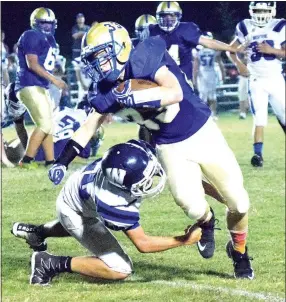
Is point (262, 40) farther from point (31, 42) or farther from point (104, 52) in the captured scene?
point (104, 52)

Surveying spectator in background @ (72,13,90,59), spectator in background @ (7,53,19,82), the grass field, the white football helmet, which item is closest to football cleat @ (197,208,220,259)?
the grass field

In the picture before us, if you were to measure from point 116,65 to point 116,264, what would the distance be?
0.87m

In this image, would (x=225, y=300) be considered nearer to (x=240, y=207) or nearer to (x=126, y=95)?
(x=240, y=207)

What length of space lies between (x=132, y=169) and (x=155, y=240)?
0.33m

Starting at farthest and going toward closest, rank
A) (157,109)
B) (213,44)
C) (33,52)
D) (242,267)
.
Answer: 1. (33,52)
2. (213,44)
3. (242,267)
4. (157,109)

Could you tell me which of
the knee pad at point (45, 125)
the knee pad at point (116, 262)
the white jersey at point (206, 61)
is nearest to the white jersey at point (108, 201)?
the knee pad at point (116, 262)

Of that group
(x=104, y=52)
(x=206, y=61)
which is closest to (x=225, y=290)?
(x=104, y=52)

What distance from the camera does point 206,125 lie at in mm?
4008

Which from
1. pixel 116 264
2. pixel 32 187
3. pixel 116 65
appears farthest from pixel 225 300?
pixel 32 187

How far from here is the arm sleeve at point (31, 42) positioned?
7.45 metres

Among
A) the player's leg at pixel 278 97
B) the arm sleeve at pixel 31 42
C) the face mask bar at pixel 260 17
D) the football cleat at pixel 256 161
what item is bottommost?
the football cleat at pixel 256 161

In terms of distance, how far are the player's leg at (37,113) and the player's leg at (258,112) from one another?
1.80 m

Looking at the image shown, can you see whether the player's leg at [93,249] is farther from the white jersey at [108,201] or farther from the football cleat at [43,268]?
the white jersey at [108,201]

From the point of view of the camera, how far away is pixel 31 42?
7457 mm
